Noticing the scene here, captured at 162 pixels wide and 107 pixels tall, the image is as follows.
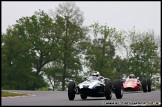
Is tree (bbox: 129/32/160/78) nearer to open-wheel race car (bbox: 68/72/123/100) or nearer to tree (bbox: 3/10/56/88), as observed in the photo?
tree (bbox: 3/10/56/88)

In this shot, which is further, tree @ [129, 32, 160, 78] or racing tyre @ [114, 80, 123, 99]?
tree @ [129, 32, 160, 78]

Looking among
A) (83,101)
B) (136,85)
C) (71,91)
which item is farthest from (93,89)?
(136,85)

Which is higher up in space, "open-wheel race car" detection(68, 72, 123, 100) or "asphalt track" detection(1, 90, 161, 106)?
"open-wheel race car" detection(68, 72, 123, 100)

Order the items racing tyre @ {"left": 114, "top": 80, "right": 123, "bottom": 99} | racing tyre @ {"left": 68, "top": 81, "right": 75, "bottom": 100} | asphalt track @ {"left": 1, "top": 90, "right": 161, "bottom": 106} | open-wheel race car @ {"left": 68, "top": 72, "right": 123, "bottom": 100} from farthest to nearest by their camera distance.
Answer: racing tyre @ {"left": 114, "top": 80, "right": 123, "bottom": 99}, racing tyre @ {"left": 68, "top": 81, "right": 75, "bottom": 100}, open-wheel race car @ {"left": 68, "top": 72, "right": 123, "bottom": 100}, asphalt track @ {"left": 1, "top": 90, "right": 161, "bottom": 106}

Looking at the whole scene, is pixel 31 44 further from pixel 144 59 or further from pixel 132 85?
pixel 132 85

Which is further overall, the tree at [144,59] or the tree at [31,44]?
the tree at [144,59]

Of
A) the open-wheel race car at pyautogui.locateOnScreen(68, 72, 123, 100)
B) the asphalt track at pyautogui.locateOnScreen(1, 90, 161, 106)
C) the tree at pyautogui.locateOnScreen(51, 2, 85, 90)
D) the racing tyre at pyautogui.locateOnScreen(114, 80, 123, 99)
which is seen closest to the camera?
the asphalt track at pyautogui.locateOnScreen(1, 90, 161, 106)

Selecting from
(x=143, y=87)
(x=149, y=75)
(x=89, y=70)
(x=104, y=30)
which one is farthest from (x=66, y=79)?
(x=143, y=87)

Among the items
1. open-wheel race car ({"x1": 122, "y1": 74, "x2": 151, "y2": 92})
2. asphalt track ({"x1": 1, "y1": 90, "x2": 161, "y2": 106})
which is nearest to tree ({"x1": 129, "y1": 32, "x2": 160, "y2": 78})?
open-wheel race car ({"x1": 122, "y1": 74, "x2": 151, "y2": 92})

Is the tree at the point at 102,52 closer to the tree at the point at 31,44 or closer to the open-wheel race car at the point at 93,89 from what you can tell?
the tree at the point at 31,44

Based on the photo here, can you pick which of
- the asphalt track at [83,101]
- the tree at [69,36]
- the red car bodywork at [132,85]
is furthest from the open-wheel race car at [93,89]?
the tree at [69,36]

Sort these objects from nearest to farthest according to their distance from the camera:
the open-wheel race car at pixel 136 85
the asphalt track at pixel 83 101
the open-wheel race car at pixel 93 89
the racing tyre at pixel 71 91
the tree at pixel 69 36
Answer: the asphalt track at pixel 83 101 → the open-wheel race car at pixel 93 89 → the racing tyre at pixel 71 91 → the open-wheel race car at pixel 136 85 → the tree at pixel 69 36

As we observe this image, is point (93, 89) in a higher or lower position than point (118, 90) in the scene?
higher

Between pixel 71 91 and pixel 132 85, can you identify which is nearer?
pixel 71 91
